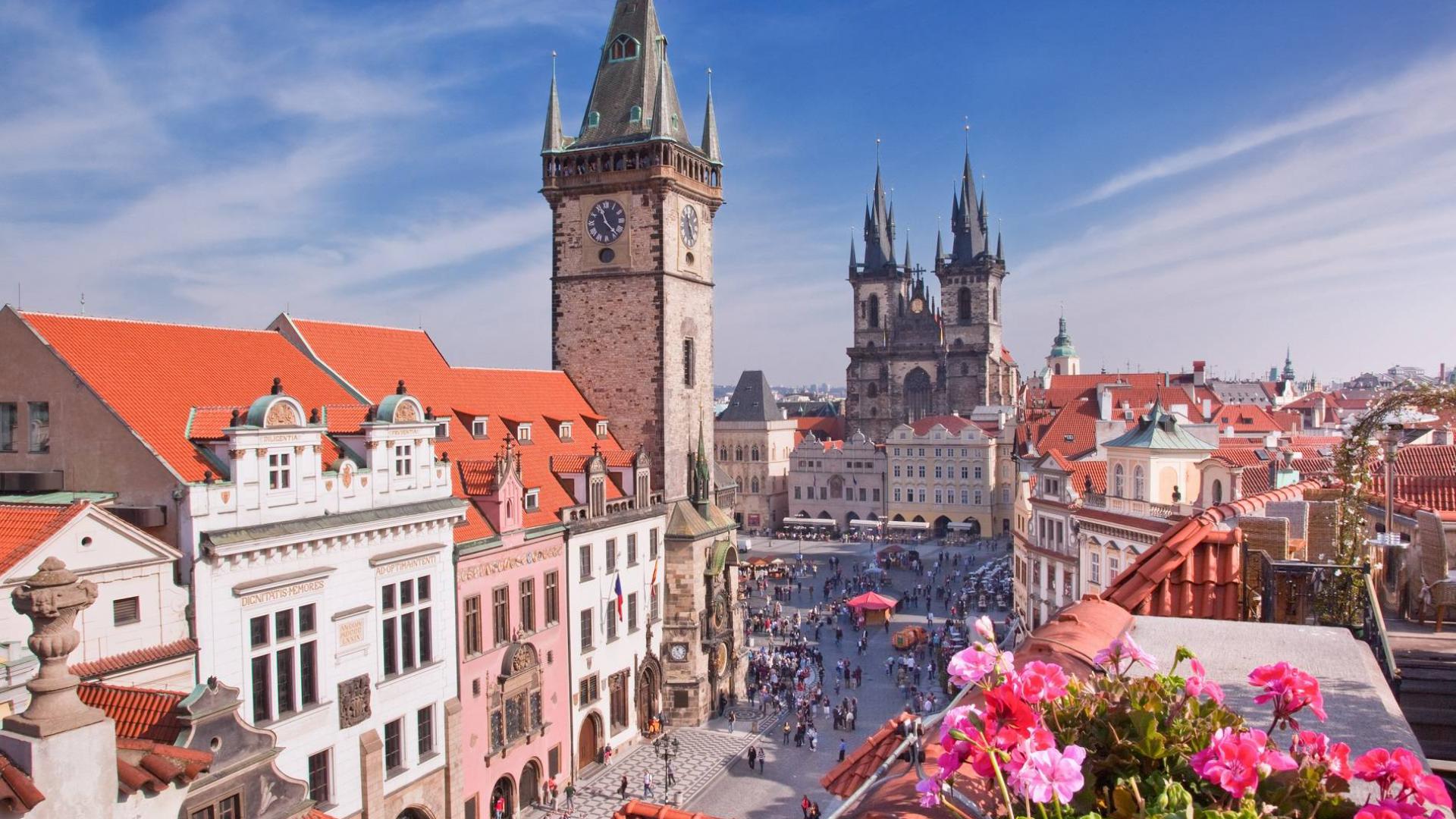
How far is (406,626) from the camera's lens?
25.4 m

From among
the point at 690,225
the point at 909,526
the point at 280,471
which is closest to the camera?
the point at 280,471

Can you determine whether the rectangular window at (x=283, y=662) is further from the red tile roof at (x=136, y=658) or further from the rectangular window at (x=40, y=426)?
the rectangular window at (x=40, y=426)

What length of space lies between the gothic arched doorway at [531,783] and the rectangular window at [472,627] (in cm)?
480

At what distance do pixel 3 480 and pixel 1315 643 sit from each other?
24847mm

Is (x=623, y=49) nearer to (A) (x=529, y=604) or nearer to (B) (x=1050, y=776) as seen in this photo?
(A) (x=529, y=604)

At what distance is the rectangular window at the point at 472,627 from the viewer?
1082 inches

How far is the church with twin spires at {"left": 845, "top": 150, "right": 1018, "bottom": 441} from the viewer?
114 m

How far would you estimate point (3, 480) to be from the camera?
72.9 ft

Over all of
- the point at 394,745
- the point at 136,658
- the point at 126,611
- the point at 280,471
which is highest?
the point at 280,471

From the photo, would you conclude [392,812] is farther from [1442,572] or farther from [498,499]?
[1442,572]

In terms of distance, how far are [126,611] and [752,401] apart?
294ft

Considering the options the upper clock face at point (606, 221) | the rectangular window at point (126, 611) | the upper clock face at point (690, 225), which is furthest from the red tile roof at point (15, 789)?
the upper clock face at point (690, 225)

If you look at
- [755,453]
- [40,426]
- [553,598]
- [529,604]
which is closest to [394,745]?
[529,604]

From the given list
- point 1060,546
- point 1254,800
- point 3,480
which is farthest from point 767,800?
point 1254,800
